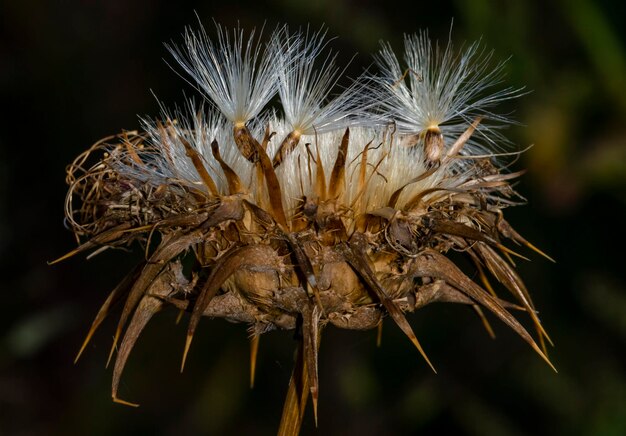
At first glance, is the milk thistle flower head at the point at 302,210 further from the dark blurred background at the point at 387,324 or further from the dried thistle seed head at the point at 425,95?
the dark blurred background at the point at 387,324

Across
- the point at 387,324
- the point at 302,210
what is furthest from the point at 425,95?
the point at 387,324

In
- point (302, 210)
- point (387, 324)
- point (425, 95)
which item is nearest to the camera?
point (302, 210)

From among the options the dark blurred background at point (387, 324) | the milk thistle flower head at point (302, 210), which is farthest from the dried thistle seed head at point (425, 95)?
the dark blurred background at point (387, 324)

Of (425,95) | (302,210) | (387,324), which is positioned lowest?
(387,324)

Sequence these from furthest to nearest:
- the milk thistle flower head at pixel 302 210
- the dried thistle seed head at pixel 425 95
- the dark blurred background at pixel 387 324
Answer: the dark blurred background at pixel 387 324
the dried thistle seed head at pixel 425 95
the milk thistle flower head at pixel 302 210

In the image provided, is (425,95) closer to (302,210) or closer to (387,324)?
(302,210)

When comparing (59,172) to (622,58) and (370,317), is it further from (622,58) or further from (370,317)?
(370,317)
